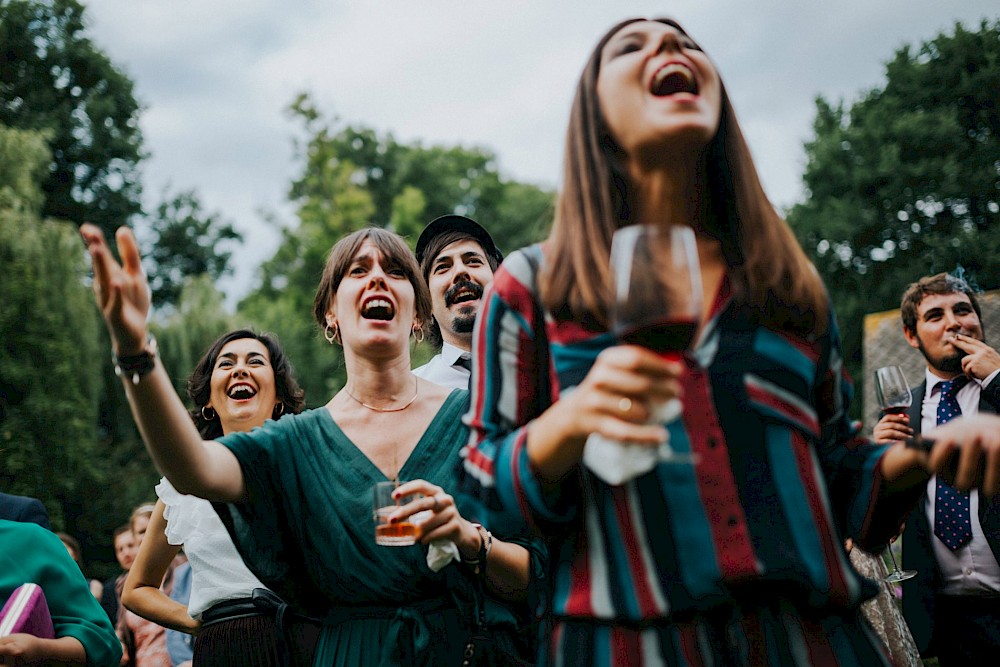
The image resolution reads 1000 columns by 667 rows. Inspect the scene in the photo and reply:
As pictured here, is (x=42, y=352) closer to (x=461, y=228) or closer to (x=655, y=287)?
(x=461, y=228)

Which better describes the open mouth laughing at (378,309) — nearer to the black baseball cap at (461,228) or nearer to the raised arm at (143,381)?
the raised arm at (143,381)

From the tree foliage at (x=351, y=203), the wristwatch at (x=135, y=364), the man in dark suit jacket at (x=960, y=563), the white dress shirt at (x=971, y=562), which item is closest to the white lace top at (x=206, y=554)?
the wristwatch at (x=135, y=364)

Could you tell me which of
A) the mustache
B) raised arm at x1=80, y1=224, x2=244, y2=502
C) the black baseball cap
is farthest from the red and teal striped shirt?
the black baseball cap

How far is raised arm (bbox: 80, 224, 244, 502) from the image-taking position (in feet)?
6.09

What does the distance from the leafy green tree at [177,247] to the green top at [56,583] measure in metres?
34.3

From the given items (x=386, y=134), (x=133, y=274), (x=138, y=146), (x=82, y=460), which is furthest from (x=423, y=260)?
(x=386, y=134)

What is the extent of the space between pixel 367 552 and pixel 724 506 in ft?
4.64

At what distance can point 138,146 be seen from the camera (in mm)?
35625

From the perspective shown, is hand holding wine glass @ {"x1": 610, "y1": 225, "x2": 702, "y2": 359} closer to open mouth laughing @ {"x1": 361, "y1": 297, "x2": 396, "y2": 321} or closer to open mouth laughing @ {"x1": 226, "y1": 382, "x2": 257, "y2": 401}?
open mouth laughing @ {"x1": 361, "y1": 297, "x2": 396, "y2": 321}

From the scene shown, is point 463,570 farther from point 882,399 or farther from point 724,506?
point 882,399

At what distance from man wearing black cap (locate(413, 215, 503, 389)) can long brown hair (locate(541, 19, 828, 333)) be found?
2754 mm

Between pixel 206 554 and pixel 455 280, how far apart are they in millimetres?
1883

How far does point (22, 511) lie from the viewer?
3904 millimetres

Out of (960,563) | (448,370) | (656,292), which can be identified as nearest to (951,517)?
(960,563)
